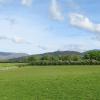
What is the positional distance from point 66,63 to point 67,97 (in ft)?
367

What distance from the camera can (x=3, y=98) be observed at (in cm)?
2428

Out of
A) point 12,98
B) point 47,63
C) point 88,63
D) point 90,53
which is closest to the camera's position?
point 12,98

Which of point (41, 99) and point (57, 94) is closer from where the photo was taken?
point (41, 99)

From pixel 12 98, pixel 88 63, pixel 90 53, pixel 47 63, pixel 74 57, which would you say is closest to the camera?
pixel 12 98

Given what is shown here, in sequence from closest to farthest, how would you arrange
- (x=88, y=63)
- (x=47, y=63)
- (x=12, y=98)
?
(x=12, y=98)
(x=88, y=63)
(x=47, y=63)

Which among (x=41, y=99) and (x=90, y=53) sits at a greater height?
(x=90, y=53)

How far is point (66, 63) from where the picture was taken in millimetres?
135625

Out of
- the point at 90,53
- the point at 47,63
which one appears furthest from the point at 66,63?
the point at 90,53

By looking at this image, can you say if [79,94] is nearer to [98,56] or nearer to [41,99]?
[41,99]

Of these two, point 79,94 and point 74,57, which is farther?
point 74,57

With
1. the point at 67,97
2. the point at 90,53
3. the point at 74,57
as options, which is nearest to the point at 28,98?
the point at 67,97

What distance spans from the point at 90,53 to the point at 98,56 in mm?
15681

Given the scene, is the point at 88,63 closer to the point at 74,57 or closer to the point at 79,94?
the point at 74,57

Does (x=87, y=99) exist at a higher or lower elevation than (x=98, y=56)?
lower
